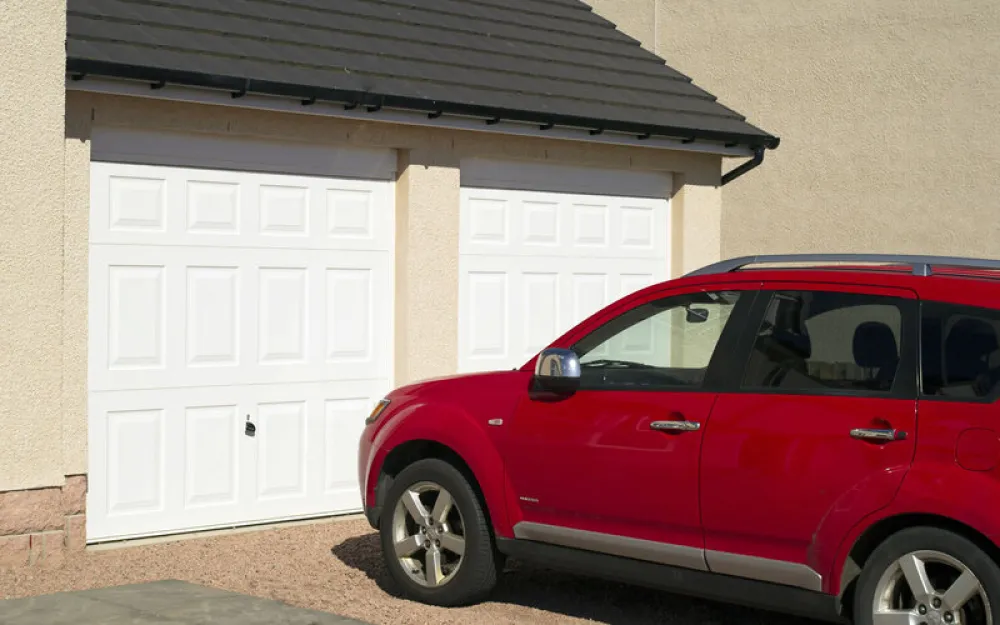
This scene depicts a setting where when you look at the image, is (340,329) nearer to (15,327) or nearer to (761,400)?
(15,327)

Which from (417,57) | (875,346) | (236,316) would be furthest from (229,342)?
(875,346)

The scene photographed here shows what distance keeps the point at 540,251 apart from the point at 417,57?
5.86ft

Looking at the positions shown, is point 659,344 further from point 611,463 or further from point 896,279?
point 896,279

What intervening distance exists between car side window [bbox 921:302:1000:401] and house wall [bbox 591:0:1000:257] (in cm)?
744

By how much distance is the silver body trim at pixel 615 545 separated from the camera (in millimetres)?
6680

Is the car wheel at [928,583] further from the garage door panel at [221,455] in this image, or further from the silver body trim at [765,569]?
the garage door panel at [221,455]

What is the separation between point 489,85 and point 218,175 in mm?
2399

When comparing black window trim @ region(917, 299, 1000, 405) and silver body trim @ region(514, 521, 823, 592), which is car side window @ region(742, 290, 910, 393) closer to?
black window trim @ region(917, 299, 1000, 405)

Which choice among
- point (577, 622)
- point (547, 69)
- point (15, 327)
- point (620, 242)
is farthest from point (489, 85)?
point (577, 622)

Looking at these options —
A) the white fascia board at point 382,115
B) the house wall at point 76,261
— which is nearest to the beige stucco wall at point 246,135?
the house wall at point 76,261

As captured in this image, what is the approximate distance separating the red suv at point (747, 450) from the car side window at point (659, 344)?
0.01m

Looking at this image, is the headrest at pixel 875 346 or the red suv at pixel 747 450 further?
the headrest at pixel 875 346

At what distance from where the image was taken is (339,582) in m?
8.41

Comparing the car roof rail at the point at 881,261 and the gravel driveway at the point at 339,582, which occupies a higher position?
the car roof rail at the point at 881,261
